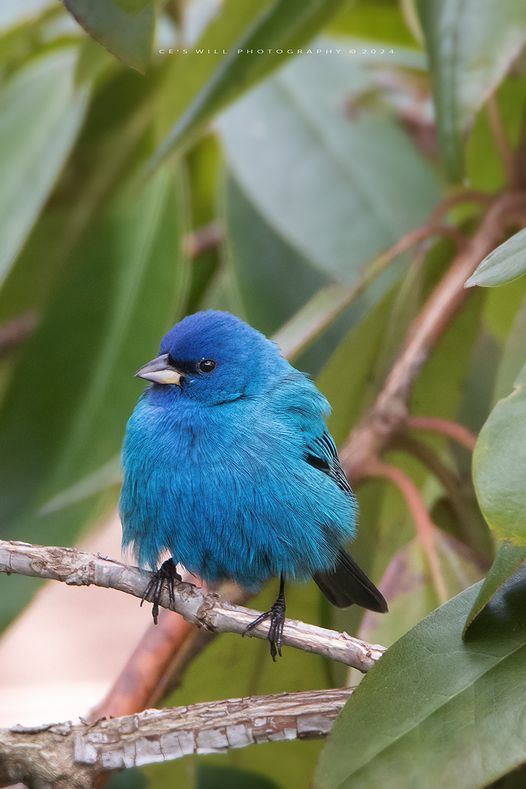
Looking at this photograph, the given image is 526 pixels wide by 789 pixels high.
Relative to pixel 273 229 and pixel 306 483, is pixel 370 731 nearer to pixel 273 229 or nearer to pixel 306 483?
pixel 306 483

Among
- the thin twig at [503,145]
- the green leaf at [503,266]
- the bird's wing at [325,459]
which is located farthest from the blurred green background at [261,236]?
the green leaf at [503,266]

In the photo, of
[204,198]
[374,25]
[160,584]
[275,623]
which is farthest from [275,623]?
[374,25]

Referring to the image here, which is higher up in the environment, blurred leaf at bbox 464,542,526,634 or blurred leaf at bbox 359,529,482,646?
blurred leaf at bbox 464,542,526,634

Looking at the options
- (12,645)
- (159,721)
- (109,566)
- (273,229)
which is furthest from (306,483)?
(12,645)

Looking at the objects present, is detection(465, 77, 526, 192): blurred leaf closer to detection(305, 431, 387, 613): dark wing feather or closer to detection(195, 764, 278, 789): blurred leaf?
detection(305, 431, 387, 613): dark wing feather

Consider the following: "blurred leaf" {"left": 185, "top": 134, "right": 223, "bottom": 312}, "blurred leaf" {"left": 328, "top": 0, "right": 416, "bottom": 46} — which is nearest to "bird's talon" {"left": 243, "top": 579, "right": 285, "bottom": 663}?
"blurred leaf" {"left": 185, "top": 134, "right": 223, "bottom": 312}

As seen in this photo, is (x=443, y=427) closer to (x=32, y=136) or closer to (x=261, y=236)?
(x=261, y=236)
